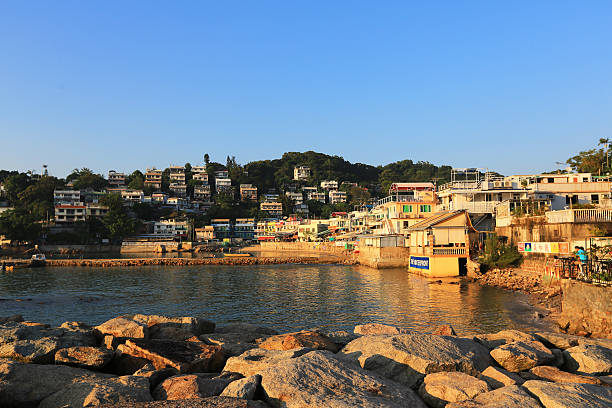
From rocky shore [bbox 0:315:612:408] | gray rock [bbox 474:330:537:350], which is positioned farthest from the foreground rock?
gray rock [bbox 474:330:537:350]

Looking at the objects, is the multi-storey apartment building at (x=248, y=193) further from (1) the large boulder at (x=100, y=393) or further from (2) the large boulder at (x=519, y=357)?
(1) the large boulder at (x=100, y=393)

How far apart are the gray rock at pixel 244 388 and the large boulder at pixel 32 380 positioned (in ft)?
8.73

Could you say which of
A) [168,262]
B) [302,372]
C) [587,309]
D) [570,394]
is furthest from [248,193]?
[570,394]

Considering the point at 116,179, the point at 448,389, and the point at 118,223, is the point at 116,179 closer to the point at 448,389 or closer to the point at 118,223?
the point at 118,223

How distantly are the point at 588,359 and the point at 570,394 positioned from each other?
12.7ft

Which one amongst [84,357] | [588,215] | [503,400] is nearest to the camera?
[503,400]

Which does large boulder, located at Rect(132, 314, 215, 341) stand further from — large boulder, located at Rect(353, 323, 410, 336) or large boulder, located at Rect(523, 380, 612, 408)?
large boulder, located at Rect(523, 380, 612, 408)

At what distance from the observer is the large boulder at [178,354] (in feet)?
30.2

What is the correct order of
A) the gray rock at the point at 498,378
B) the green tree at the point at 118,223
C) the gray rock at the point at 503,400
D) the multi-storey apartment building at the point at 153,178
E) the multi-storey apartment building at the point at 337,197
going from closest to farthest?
the gray rock at the point at 503,400
the gray rock at the point at 498,378
the green tree at the point at 118,223
the multi-storey apartment building at the point at 153,178
the multi-storey apartment building at the point at 337,197

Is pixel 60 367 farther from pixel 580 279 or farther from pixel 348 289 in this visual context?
pixel 348 289

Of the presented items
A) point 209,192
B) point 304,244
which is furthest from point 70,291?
point 209,192

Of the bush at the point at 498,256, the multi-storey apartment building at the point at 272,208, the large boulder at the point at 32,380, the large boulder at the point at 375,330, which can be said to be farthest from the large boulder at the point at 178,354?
the multi-storey apartment building at the point at 272,208

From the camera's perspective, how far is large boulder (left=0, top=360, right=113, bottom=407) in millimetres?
7656

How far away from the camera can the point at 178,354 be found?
9.66 m
